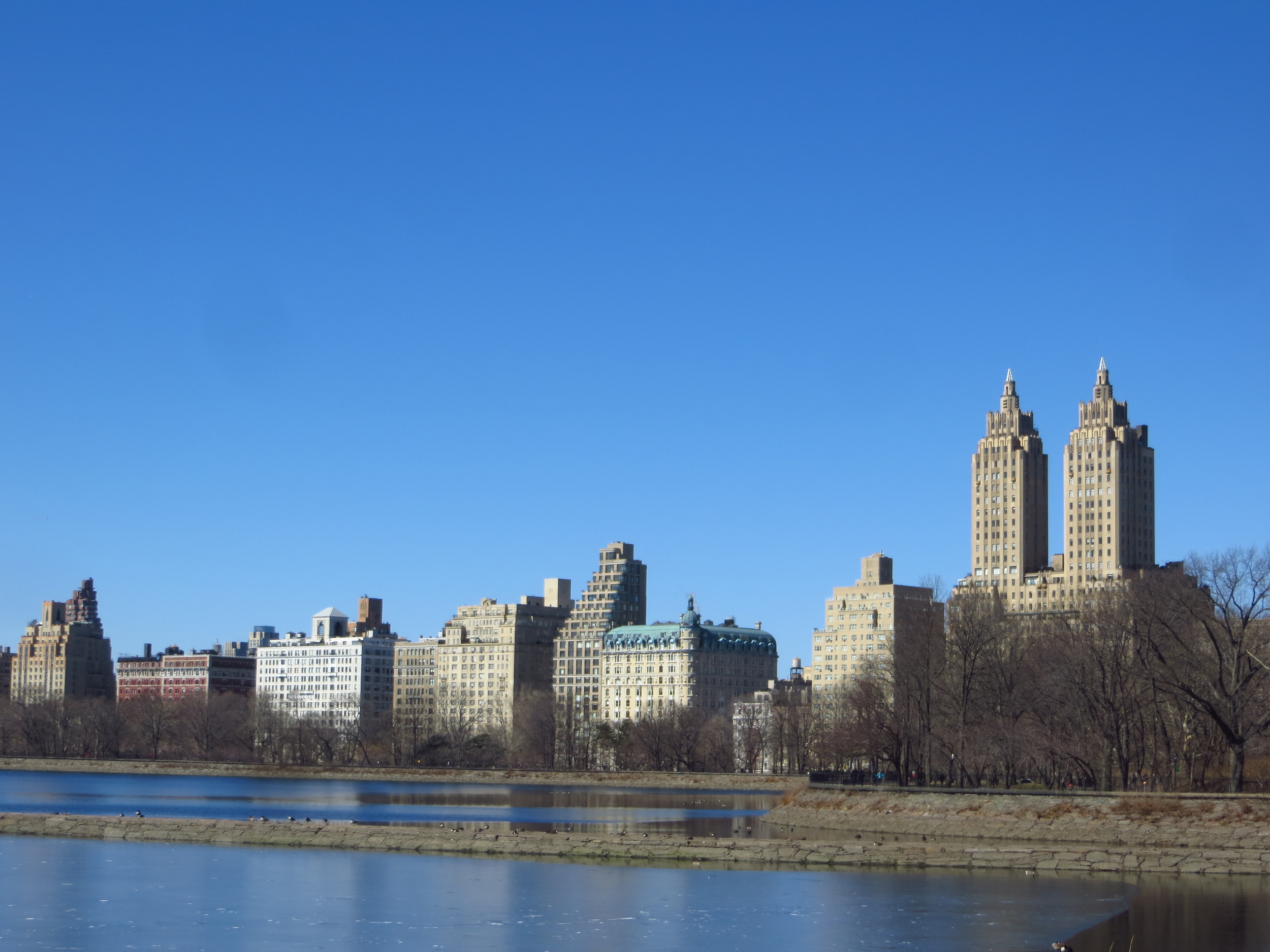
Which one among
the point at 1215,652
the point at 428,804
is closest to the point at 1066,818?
the point at 1215,652

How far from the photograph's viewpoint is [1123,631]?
10356cm

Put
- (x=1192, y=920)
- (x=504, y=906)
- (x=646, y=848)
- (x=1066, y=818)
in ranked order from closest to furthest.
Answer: (x=1192, y=920)
(x=504, y=906)
(x=646, y=848)
(x=1066, y=818)

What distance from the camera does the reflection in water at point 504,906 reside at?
48.2 m

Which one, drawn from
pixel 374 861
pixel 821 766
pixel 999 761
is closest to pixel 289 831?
pixel 374 861

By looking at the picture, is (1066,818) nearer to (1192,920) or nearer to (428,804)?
(1192,920)

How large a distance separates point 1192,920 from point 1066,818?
96.6 ft

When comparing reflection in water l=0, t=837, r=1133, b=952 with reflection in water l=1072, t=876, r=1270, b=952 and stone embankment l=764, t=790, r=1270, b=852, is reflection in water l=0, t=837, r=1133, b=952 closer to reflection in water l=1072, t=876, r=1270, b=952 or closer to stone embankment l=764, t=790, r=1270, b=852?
reflection in water l=1072, t=876, r=1270, b=952

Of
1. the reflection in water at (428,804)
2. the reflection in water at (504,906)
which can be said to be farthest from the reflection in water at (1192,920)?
the reflection in water at (428,804)

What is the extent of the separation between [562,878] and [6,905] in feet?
67.8

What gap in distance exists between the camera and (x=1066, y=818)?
83188mm

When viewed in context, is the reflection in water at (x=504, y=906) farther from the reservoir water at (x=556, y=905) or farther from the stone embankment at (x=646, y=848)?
the stone embankment at (x=646, y=848)

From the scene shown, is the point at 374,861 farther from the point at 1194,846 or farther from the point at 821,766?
the point at 821,766

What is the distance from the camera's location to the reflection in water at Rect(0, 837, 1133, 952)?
4819 centimetres

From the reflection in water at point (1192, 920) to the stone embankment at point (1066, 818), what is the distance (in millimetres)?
8326
